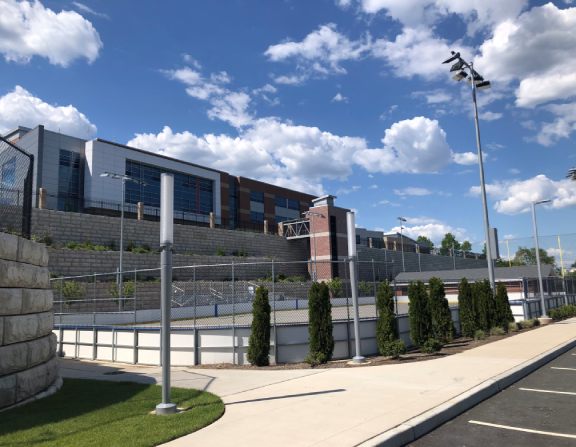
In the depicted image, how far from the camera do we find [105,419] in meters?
6.94

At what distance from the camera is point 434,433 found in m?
6.40

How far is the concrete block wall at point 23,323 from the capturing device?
7.66 metres

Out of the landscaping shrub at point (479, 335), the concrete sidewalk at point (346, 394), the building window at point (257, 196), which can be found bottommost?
the concrete sidewalk at point (346, 394)

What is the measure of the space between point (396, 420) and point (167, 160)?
57.3 metres

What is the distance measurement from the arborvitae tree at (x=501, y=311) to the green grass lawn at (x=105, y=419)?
13.8 metres

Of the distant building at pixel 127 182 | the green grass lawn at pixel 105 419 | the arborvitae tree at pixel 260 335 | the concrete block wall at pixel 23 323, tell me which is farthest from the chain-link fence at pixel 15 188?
the distant building at pixel 127 182

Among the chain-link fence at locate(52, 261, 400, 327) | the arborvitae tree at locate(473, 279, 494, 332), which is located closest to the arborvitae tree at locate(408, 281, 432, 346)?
the arborvitae tree at locate(473, 279, 494, 332)

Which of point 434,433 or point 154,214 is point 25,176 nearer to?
point 434,433

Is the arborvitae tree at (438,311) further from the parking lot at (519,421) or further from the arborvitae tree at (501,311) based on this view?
the parking lot at (519,421)

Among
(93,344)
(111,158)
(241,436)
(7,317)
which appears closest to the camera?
(241,436)

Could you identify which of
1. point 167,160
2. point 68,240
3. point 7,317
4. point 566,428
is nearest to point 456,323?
point 566,428

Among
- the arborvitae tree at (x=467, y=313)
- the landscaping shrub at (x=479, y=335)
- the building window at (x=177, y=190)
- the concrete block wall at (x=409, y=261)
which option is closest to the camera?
the landscaping shrub at (x=479, y=335)

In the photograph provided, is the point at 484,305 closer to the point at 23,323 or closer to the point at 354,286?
the point at 354,286

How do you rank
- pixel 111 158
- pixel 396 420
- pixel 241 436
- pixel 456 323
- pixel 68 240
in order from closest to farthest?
pixel 241 436 < pixel 396 420 < pixel 456 323 < pixel 68 240 < pixel 111 158
